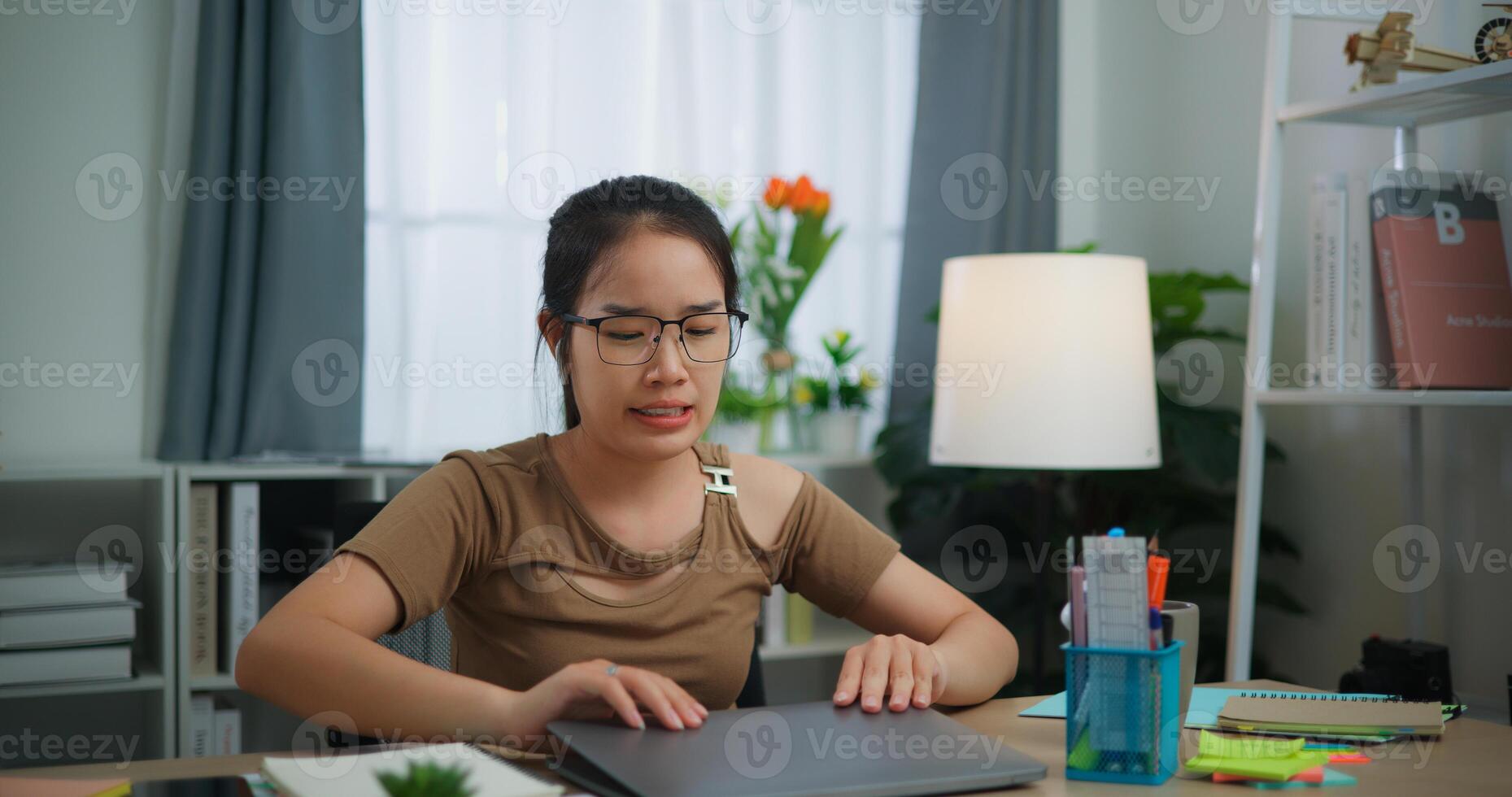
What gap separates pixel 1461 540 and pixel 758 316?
136cm

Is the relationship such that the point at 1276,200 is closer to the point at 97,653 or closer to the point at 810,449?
the point at 810,449

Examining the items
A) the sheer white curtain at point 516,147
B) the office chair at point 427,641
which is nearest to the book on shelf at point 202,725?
the sheer white curtain at point 516,147

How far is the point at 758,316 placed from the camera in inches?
104

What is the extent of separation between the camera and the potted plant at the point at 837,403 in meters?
2.67

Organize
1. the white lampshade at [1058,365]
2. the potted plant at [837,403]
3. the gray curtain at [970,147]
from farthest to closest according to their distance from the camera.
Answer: the gray curtain at [970,147]
the potted plant at [837,403]
the white lampshade at [1058,365]

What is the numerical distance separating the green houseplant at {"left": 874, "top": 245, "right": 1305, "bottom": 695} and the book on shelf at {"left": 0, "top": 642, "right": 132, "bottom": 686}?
141 centimetres

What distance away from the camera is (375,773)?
0.80 meters

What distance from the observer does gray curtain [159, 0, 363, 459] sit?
2.34 m

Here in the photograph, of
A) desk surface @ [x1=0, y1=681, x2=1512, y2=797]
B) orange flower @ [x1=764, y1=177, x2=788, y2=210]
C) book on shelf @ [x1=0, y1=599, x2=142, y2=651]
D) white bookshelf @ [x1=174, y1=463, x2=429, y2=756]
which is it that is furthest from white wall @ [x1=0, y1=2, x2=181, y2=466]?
desk surface @ [x1=0, y1=681, x2=1512, y2=797]

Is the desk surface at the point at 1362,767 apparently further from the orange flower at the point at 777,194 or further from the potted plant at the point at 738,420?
the orange flower at the point at 777,194

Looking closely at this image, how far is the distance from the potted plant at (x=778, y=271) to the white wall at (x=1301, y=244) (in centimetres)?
75

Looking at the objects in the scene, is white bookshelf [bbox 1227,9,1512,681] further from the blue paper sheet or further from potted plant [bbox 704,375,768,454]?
potted plant [bbox 704,375,768,454]

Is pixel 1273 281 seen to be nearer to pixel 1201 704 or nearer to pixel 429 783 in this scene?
pixel 1201 704

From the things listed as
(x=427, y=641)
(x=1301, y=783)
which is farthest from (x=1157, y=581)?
(x=427, y=641)
